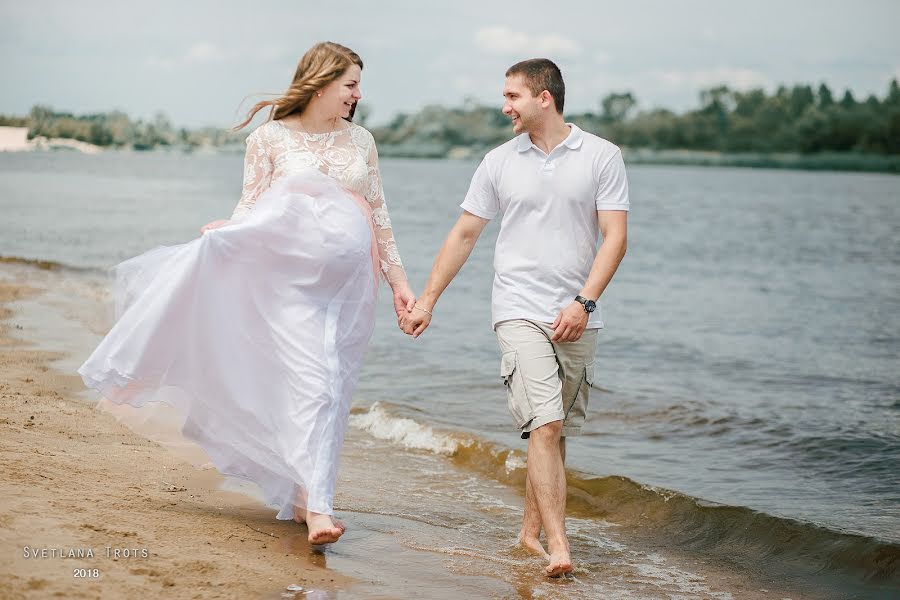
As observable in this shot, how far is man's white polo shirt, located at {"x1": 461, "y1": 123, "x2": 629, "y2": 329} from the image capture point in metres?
4.93

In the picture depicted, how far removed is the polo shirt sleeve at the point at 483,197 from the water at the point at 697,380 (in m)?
2.53

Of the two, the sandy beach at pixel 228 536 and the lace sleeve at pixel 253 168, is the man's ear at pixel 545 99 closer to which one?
the lace sleeve at pixel 253 168

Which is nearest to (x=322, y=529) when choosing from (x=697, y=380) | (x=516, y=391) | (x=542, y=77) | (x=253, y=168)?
(x=516, y=391)

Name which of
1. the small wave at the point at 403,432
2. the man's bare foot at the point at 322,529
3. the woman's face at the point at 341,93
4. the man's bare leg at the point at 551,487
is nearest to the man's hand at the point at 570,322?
the man's bare leg at the point at 551,487

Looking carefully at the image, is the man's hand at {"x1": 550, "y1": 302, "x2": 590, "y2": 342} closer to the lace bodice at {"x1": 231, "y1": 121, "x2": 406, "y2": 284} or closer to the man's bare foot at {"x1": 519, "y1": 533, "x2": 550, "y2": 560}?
the lace bodice at {"x1": 231, "y1": 121, "x2": 406, "y2": 284}

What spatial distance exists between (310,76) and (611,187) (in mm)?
1522

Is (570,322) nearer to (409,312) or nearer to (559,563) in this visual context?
(409,312)

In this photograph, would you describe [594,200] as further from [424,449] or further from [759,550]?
[424,449]

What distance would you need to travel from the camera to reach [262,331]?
477cm

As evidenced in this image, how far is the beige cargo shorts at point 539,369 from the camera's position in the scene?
16.1ft

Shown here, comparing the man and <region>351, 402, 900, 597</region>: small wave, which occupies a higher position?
the man

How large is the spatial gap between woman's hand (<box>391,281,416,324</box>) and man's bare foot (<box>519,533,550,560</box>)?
1316mm

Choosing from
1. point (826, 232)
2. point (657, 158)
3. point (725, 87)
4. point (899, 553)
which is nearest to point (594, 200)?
point (899, 553)

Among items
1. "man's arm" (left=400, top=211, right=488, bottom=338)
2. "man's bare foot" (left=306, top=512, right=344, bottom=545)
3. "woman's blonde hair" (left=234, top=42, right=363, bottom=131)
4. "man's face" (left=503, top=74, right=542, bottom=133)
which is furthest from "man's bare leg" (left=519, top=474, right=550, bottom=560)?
"woman's blonde hair" (left=234, top=42, right=363, bottom=131)
